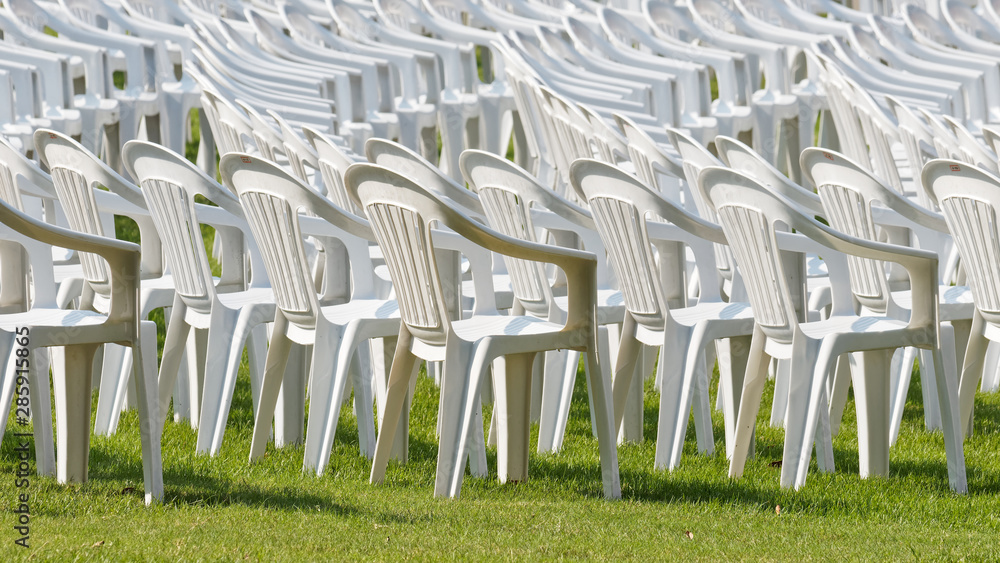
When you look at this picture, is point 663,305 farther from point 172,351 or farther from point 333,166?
point 172,351

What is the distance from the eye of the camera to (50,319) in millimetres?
4590

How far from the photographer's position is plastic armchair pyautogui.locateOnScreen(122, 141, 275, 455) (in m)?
5.16

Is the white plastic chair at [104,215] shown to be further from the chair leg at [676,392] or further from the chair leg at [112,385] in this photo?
the chair leg at [676,392]

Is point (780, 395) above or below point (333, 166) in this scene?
below

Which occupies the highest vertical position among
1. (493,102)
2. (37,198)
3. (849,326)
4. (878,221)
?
(493,102)

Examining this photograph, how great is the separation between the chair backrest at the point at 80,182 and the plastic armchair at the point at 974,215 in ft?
9.40

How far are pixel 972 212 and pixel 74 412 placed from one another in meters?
3.07

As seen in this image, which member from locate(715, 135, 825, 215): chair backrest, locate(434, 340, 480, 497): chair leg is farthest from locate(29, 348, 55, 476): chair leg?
locate(715, 135, 825, 215): chair backrest

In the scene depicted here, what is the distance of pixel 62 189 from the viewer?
537 cm

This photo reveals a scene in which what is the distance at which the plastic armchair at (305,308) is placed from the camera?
4910 mm

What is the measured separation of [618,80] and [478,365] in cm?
546

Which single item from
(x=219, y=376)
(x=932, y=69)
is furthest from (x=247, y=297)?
(x=932, y=69)

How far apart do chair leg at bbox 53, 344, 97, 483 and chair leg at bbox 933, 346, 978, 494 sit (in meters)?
2.80

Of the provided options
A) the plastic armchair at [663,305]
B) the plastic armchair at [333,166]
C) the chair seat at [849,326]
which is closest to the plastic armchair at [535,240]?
the plastic armchair at [663,305]
